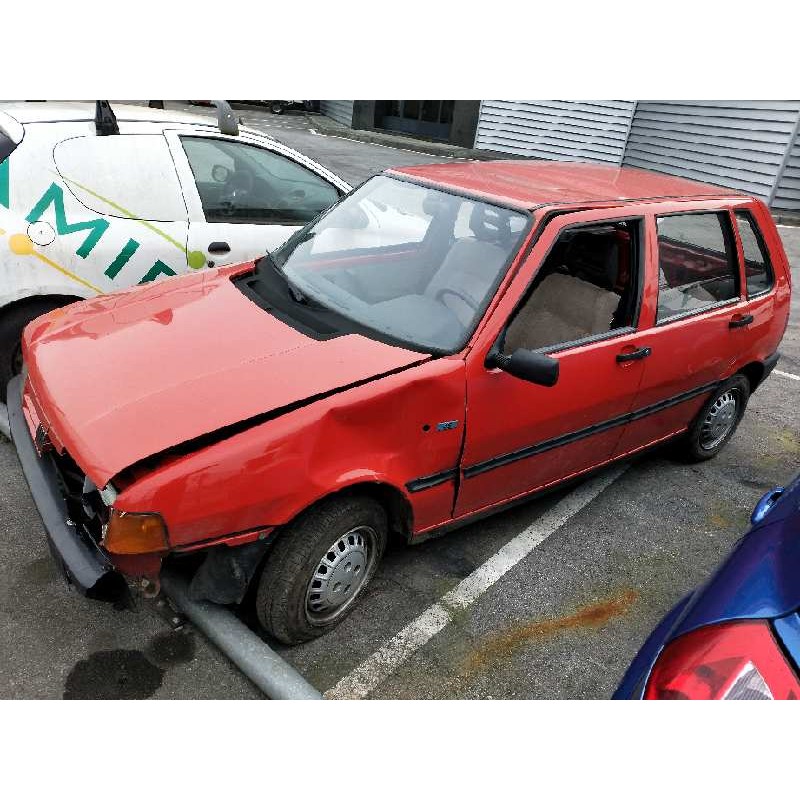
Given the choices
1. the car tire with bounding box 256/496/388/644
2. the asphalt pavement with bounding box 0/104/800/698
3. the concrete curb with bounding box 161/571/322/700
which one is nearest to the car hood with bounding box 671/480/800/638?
the asphalt pavement with bounding box 0/104/800/698

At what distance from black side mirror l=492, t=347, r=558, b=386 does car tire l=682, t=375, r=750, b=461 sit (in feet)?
6.75

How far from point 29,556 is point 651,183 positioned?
149 inches

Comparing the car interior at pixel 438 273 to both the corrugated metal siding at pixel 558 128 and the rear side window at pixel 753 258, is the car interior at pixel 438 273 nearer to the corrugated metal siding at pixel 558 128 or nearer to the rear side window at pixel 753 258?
the rear side window at pixel 753 258

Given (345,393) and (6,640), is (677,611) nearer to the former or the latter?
(345,393)

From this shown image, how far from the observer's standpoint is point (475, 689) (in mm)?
2693

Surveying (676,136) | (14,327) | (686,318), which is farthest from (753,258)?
(676,136)

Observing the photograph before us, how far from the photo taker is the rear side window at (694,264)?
3.55 metres

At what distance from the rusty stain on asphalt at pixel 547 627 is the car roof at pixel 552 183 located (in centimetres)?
188

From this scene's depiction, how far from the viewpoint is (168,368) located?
2.59 m

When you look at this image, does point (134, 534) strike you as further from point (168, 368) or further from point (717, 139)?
point (717, 139)

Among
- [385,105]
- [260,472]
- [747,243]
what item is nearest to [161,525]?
[260,472]

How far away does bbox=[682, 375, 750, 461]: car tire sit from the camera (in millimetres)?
4332

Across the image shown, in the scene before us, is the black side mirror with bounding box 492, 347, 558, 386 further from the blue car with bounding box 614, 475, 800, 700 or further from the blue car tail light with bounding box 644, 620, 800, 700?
the blue car tail light with bounding box 644, 620, 800, 700

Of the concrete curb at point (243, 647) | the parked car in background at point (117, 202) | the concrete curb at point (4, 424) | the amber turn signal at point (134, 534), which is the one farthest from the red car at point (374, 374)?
the parked car in background at point (117, 202)
